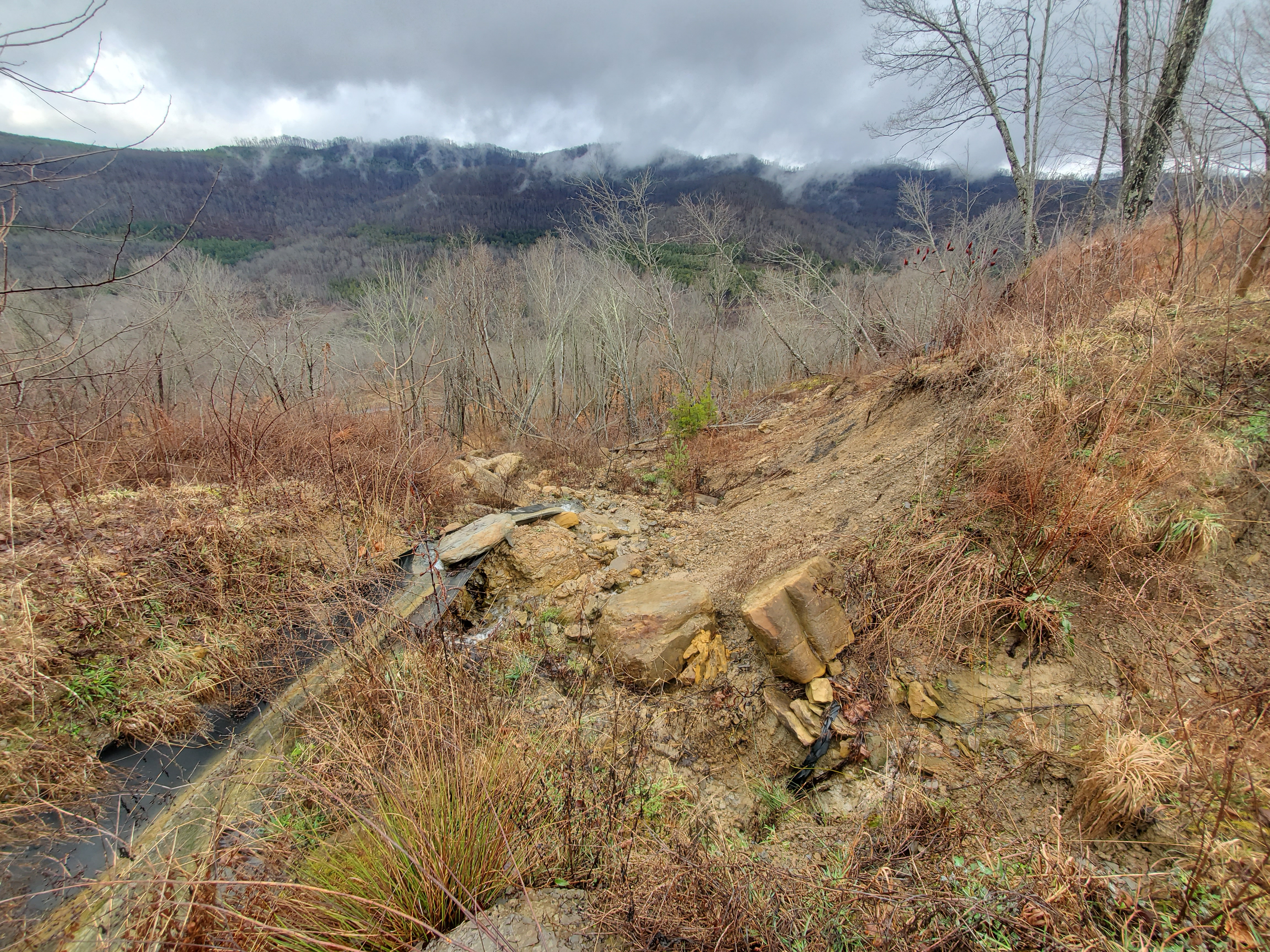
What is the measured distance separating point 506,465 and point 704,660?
6.38 m

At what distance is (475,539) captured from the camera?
5887mm

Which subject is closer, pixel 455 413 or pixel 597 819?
pixel 597 819

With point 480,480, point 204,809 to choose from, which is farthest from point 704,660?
point 480,480

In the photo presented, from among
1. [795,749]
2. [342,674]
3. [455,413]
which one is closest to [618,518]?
→ [342,674]

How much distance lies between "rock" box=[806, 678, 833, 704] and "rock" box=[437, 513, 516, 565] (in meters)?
3.81

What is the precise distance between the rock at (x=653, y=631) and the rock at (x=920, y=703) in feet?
4.78

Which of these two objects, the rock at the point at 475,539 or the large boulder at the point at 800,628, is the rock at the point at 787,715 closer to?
the large boulder at the point at 800,628

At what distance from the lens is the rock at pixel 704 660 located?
146 inches

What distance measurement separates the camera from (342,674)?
4043 mm

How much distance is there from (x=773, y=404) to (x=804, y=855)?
919 cm

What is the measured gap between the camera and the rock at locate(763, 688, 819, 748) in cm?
307

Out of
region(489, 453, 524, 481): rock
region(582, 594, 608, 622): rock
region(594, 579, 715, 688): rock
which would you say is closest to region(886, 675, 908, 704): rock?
region(594, 579, 715, 688): rock

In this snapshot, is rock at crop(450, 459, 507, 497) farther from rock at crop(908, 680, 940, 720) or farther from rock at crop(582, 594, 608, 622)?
rock at crop(908, 680, 940, 720)

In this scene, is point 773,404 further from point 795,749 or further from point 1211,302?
point 795,749
